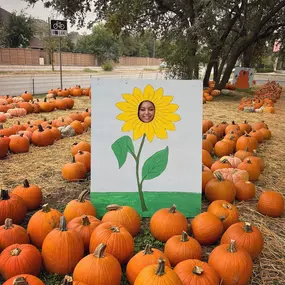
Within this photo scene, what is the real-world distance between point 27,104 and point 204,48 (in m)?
9.46

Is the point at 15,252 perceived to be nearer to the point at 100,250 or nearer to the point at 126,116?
the point at 100,250

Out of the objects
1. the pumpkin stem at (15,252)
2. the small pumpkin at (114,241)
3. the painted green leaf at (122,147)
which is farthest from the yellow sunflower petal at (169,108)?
the pumpkin stem at (15,252)

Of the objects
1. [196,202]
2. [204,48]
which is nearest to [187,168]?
[196,202]

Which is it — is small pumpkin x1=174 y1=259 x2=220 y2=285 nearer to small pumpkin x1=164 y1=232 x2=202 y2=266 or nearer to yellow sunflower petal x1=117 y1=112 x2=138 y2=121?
small pumpkin x1=164 y1=232 x2=202 y2=266

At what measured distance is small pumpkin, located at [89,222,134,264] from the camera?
2158 mm

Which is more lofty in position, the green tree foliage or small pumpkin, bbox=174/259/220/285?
the green tree foliage

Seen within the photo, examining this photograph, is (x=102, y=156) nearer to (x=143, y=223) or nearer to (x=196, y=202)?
(x=143, y=223)

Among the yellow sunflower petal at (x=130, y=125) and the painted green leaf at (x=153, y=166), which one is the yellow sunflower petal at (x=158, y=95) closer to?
the yellow sunflower petal at (x=130, y=125)

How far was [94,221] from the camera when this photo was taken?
2436 millimetres

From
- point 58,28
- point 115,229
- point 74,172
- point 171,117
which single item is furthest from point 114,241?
point 58,28

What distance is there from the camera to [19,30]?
50.5 m

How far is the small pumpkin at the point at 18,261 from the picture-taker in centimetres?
199

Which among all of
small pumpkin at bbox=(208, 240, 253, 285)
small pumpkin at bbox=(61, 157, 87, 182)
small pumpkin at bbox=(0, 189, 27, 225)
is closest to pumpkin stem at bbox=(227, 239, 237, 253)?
small pumpkin at bbox=(208, 240, 253, 285)

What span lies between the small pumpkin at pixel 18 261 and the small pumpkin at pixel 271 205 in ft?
6.56
